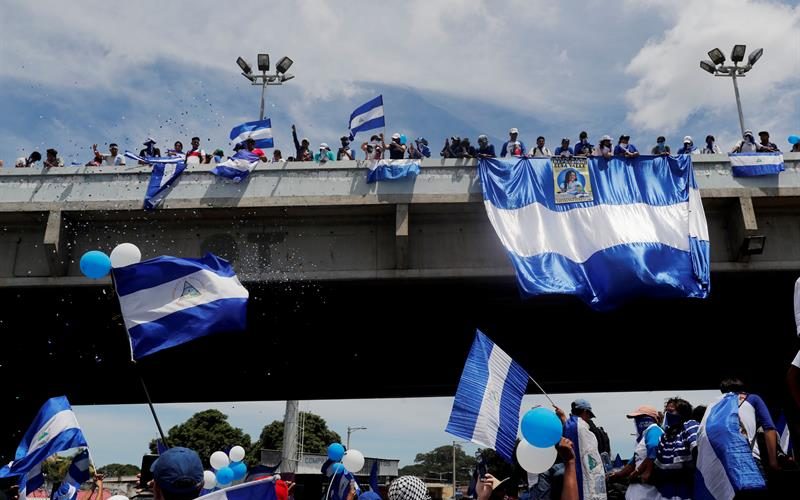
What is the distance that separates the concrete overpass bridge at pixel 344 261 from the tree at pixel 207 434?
4692 cm

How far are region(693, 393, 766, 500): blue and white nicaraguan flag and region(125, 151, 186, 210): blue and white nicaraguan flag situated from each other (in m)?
11.2

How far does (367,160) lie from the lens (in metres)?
13.8

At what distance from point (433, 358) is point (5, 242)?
37.8ft

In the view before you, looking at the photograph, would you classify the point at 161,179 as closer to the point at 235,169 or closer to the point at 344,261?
the point at 235,169

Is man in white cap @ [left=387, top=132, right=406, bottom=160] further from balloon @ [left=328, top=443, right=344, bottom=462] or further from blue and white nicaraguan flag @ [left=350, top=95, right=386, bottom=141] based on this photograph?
balloon @ [left=328, top=443, right=344, bottom=462]

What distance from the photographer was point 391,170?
44.2 ft

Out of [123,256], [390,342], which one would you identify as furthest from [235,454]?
[123,256]

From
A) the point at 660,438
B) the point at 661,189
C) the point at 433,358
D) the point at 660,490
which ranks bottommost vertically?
the point at 660,490

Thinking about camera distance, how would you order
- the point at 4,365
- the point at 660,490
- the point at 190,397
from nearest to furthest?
the point at 660,490, the point at 4,365, the point at 190,397

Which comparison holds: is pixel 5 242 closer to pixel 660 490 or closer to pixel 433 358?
pixel 433 358

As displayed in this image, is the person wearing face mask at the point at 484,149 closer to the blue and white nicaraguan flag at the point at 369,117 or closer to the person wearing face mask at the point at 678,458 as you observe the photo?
the blue and white nicaraguan flag at the point at 369,117

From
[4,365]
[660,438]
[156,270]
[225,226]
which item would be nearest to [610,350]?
[225,226]

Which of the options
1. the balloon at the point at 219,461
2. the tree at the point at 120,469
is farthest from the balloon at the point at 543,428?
the tree at the point at 120,469

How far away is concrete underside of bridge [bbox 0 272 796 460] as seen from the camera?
595 inches
